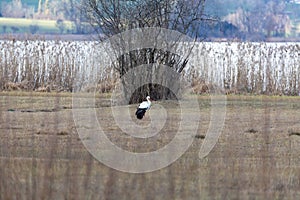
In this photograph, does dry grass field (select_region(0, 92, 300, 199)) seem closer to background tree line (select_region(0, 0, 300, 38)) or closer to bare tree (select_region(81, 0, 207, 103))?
bare tree (select_region(81, 0, 207, 103))

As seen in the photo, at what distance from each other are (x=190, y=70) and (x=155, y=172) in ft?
37.5

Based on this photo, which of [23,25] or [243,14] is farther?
[23,25]

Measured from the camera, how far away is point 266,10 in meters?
27.9

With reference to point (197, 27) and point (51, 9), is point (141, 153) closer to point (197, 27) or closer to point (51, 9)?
point (197, 27)

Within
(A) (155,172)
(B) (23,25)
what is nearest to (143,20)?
(A) (155,172)

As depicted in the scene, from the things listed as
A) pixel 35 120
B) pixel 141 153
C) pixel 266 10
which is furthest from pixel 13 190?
pixel 266 10

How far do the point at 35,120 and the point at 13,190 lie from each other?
657cm

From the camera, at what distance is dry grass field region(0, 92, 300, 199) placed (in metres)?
7.32

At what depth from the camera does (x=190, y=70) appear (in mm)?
19547

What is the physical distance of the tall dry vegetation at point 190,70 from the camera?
64.5 feet

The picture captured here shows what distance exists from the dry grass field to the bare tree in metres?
3.15

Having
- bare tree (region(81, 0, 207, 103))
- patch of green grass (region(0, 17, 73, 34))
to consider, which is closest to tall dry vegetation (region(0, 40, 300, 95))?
bare tree (region(81, 0, 207, 103))

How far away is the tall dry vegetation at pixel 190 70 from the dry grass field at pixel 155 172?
4138mm

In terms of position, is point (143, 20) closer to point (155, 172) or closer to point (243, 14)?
point (243, 14)
